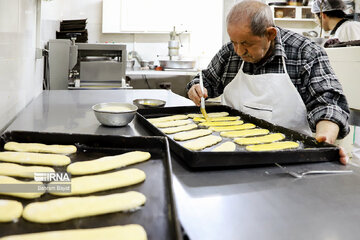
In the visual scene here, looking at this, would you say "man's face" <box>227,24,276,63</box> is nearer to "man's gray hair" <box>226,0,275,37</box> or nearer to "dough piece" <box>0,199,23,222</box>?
"man's gray hair" <box>226,0,275,37</box>

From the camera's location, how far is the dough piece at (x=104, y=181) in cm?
79

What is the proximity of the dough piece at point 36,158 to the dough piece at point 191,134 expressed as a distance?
1.75 ft

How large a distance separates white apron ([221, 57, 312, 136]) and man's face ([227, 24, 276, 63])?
0.16 metres

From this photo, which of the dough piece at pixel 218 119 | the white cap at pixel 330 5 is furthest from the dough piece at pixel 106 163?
the white cap at pixel 330 5

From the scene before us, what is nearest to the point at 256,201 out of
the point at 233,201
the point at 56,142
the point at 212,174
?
the point at 233,201

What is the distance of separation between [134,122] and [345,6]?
3.42 metres

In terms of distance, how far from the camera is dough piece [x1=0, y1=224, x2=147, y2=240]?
59 centimetres

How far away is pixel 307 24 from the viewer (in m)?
6.37

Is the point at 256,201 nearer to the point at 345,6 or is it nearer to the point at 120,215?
the point at 120,215

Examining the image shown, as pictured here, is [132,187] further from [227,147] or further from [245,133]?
[245,133]

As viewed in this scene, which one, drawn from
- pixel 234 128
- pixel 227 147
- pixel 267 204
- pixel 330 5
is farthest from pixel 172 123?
pixel 330 5

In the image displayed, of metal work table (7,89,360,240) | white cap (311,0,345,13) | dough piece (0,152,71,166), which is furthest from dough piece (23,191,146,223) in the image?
white cap (311,0,345,13)

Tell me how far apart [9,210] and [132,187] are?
0.29 m

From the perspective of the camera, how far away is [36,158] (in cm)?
97
